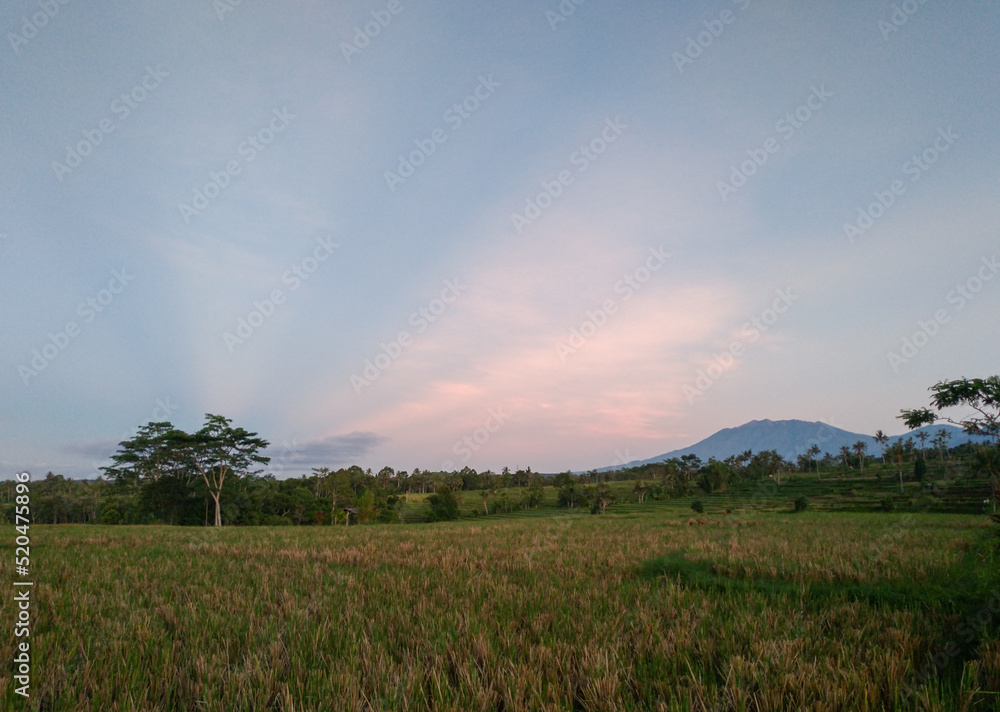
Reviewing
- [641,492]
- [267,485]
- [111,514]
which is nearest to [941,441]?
[641,492]

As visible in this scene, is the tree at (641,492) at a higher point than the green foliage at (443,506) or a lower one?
lower

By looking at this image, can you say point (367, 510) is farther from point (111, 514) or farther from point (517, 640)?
point (517, 640)

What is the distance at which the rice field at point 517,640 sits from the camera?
295 cm

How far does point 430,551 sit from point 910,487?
410 feet

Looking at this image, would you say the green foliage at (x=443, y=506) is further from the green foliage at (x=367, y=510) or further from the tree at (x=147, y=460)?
the tree at (x=147, y=460)

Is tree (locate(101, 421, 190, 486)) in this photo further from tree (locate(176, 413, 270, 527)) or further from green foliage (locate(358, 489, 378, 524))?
green foliage (locate(358, 489, 378, 524))

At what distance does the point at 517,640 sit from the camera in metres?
3.97

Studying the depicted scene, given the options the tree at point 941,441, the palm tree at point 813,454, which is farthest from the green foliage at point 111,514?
the tree at point 941,441

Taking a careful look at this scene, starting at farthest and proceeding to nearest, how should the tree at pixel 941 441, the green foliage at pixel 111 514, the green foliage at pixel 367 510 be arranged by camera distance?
the tree at pixel 941 441
the green foliage at pixel 367 510
the green foliage at pixel 111 514

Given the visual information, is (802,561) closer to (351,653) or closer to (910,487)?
(351,653)

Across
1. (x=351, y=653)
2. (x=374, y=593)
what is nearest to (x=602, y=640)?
(x=351, y=653)

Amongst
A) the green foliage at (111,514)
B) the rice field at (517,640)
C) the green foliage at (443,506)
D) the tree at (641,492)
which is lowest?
the tree at (641,492)

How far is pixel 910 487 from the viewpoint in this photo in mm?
95750

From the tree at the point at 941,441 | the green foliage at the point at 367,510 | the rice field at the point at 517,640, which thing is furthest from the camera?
the tree at the point at 941,441
